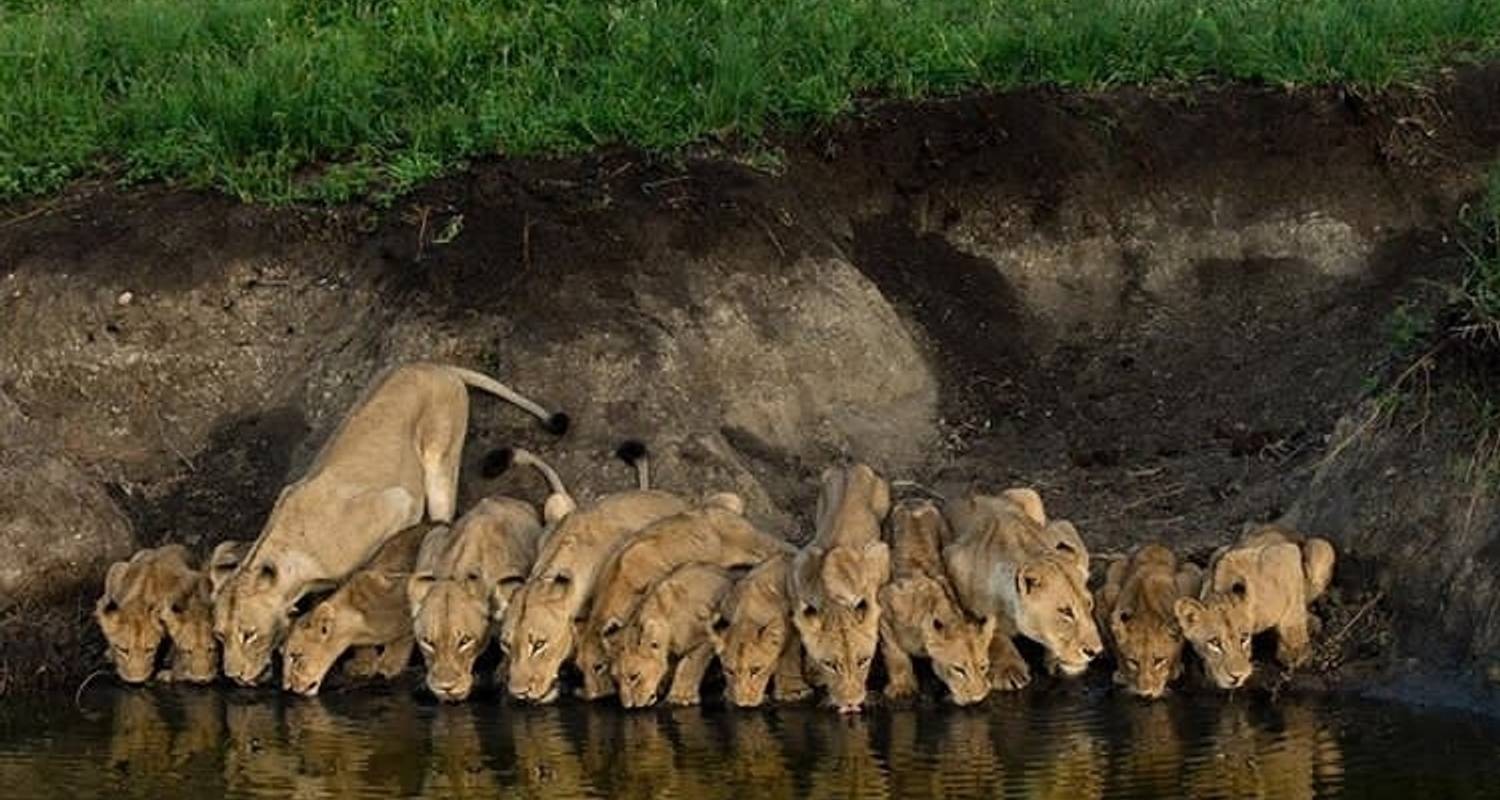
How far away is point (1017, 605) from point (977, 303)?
4240 millimetres

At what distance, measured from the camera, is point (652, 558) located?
1453 cm

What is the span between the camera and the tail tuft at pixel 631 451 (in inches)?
642

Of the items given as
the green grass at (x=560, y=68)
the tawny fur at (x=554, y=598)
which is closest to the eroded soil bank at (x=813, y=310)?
the green grass at (x=560, y=68)

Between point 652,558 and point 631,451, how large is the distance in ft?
6.07

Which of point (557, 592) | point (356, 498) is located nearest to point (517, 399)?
point (356, 498)

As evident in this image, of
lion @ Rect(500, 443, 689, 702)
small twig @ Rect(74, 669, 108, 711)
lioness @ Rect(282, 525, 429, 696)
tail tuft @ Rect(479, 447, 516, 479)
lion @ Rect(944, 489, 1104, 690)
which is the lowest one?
small twig @ Rect(74, 669, 108, 711)

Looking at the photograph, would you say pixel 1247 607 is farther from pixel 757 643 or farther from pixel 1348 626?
pixel 757 643

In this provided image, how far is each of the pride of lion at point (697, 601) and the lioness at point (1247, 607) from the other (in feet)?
0.03

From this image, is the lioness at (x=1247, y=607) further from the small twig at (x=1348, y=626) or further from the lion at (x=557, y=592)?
the lion at (x=557, y=592)

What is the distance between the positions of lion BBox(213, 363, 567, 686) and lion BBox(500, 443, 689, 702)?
3.53ft

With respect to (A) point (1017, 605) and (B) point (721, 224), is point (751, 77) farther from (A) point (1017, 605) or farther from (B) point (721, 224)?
(A) point (1017, 605)

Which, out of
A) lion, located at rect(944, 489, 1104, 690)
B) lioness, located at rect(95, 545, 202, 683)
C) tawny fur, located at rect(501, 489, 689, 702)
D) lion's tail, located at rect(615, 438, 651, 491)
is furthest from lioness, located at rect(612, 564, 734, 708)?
lioness, located at rect(95, 545, 202, 683)

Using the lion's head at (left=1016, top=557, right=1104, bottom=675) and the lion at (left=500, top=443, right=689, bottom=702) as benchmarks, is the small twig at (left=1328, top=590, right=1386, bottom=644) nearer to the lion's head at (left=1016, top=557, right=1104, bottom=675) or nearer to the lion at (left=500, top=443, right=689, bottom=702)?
the lion's head at (left=1016, top=557, right=1104, bottom=675)

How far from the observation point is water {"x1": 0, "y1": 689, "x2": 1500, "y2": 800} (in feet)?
41.4
